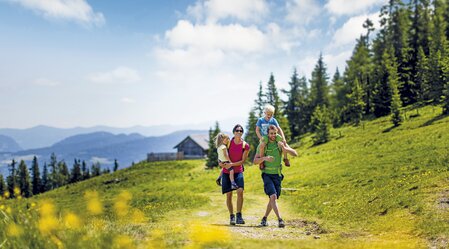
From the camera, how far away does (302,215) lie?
14.8 meters

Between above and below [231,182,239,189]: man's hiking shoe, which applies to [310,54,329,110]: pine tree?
above

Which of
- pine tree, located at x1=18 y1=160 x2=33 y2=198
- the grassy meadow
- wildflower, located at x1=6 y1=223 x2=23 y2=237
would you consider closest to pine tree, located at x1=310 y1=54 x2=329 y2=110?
the grassy meadow

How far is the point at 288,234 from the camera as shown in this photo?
9.34 m

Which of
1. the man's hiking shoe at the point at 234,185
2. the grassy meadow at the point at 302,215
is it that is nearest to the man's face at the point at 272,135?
the man's hiking shoe at the point at 234,185

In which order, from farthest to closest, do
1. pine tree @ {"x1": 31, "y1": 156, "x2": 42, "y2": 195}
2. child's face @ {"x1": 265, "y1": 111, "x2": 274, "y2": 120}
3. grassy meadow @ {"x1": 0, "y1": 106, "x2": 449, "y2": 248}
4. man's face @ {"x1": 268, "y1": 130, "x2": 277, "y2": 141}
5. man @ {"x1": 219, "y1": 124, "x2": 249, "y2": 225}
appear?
pine tree @ {"x1": 31, "y1": 156, "x2": 42, "y2": 195} < child's face @ {"x1": 265, "y1": 111, "x2": 274, "y2": 120} < man @ {"x1": 219, "y1": 124, "x2": 249, "y2": 225} < man's face @ {"x1": 268, "y1": 130, "x2": 277, "y2": 141} < grassy meadow @ {"x1": 0, "y1": 106, "x2": 449, "y2": 248}

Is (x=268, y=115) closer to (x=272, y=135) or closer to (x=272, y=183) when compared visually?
(x=272, y=135)

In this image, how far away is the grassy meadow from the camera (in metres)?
4.56

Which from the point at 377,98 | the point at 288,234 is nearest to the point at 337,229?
the point at 288,234

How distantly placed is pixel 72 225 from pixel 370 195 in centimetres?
1352

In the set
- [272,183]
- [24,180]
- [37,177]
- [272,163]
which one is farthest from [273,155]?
[37,177]

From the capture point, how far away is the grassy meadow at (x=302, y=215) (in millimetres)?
4562

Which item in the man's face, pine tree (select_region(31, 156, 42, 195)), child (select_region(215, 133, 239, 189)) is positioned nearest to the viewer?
the man's face

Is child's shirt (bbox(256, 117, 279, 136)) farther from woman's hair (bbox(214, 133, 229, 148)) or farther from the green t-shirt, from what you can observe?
woman's hair (bbox(214, 133, 229, 148))

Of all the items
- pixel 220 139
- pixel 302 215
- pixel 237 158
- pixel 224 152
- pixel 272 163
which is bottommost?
pixel 302 215
